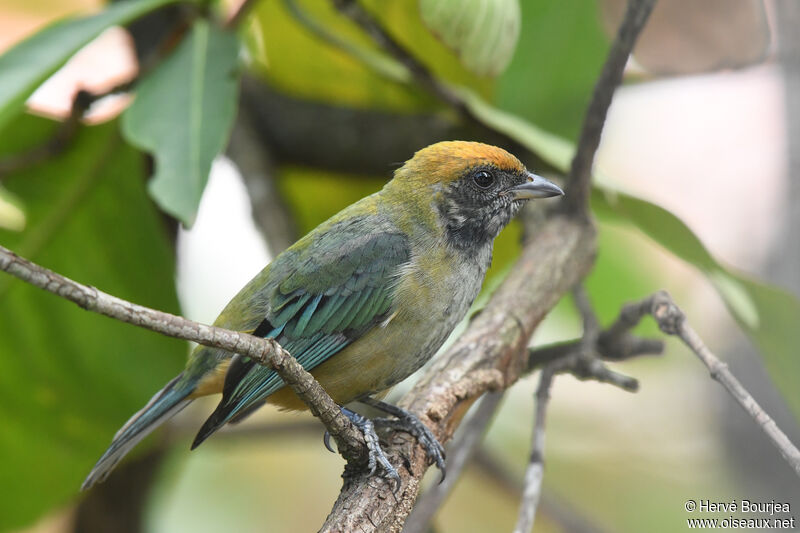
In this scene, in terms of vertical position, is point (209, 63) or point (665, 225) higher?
point (209, 63)

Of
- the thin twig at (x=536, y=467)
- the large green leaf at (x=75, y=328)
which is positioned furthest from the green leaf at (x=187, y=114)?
the thin twig at (x=536, y=467)

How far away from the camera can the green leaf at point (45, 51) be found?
2938 mm

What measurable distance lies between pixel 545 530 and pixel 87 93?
3.92 meters

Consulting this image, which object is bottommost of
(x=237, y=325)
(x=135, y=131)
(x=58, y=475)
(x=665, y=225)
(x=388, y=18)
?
(x=58, y=475)

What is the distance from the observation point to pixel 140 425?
9.23 feet

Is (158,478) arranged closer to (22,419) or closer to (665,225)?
(22,419)

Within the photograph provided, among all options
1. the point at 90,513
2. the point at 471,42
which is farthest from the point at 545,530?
the point at 471,42

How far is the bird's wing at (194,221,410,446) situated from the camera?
2770mm

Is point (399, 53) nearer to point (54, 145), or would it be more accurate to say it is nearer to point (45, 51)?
point (45, 51)

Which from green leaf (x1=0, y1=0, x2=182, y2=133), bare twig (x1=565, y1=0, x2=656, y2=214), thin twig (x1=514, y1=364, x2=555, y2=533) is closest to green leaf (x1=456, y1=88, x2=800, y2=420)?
bare twig (x1=565, y1=0, x2=656, y2=214)

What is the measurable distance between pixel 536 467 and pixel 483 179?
109 centimetres

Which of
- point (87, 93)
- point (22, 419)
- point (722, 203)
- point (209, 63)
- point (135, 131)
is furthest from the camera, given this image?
point (722, 203)

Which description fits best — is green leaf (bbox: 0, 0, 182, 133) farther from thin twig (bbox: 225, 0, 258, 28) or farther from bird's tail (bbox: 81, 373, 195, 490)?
bird's tail (bbox: 81, 373, 195, 490)

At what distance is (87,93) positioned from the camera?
3.53m
